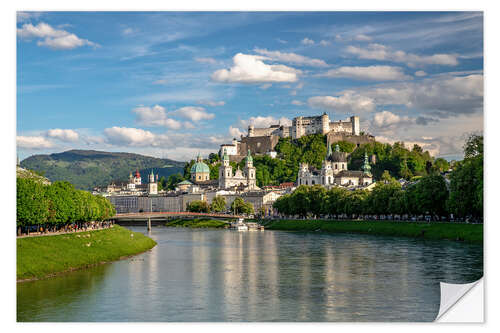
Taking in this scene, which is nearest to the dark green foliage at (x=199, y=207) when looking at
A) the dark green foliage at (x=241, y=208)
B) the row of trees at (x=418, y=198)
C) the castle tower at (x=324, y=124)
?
the dark green foliage at (x=241, y=208)

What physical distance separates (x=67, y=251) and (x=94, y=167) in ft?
303

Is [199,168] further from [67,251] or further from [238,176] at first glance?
[67,251]

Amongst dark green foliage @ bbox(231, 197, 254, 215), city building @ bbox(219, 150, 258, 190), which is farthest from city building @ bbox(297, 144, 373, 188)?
city building @ bbox(219, 150, 258, 190)

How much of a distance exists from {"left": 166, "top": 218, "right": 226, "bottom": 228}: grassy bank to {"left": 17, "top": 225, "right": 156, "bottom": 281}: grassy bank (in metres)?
41.8

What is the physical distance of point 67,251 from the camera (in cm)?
2833

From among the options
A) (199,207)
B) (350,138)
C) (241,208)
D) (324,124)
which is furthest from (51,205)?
(324,124)

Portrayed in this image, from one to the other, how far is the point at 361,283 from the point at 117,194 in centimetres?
10795

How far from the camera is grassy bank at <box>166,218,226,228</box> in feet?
265

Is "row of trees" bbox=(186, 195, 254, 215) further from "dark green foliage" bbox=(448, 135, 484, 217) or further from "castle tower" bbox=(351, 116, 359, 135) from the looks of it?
"dark green foliage" bbox=(448, 135, 484, 217)

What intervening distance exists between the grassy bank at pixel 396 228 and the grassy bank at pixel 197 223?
9.85m

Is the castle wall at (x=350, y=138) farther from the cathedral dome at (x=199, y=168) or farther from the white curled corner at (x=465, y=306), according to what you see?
the white curled corner at (x=465, y=306)

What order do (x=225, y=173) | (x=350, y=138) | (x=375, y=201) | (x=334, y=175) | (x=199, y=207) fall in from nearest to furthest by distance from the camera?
(x=375, y=201) → (x=199, y=207) → (x=334, y=175) → (x=350, y=138) → (x=225, y=173)

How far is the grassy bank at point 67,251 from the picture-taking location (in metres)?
23.9
